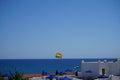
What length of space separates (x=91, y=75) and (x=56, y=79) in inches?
219

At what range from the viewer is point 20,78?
17.7 meters

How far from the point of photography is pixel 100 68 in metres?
31.9

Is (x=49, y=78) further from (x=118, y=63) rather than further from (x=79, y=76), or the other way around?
(x=118, y=63)

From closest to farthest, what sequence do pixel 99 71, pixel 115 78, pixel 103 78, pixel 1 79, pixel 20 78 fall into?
1. pixel 20 78
2. pixel 1 79
3. pixel 115 78
4. pixel 103 78
5. pixel 99 71

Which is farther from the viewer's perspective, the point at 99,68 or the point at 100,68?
the point at 100,68

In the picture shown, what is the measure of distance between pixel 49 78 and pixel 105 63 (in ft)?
29.1

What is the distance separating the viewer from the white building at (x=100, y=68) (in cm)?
3172

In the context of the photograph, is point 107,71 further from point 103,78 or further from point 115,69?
point 103,78

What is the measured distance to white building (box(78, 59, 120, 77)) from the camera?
31719 millimetres

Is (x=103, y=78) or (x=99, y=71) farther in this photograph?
(x=99, y=71)

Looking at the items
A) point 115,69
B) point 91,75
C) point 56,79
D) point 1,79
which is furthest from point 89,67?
point 1,79

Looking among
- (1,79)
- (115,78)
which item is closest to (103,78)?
(115,78)

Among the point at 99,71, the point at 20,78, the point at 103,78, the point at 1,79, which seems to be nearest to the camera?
the point at 20,78

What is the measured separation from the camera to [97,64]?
31812 millimetres
